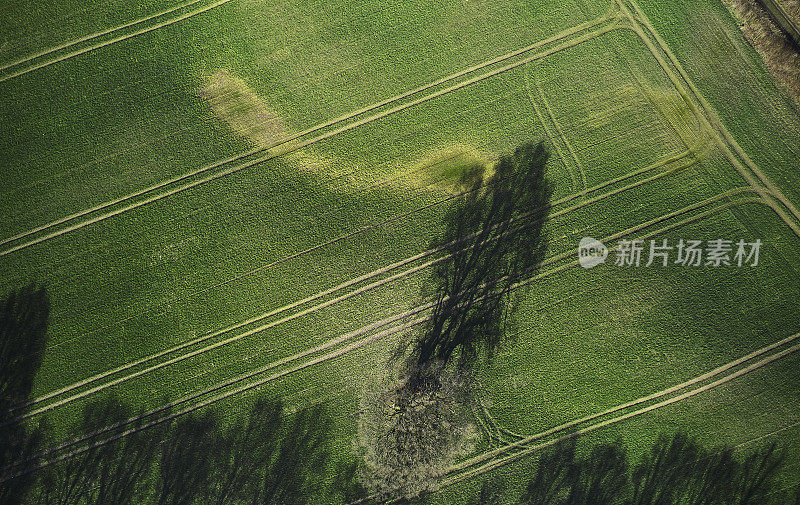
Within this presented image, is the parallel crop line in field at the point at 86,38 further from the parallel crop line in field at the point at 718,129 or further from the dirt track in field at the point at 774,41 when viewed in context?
the dirt track in field at the point at 774,41

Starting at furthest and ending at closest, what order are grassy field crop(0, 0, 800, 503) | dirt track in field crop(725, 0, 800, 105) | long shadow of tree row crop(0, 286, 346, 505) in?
dirt track in field crop(725, 0, 800, 105) < grassy field crop(0, 0, 800, 503) < long shadow of tree row crop(0, 286, 346, 505)

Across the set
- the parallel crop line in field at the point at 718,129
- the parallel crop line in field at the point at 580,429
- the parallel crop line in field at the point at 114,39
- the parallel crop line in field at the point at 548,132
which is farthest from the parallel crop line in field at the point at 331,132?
the parallel crop line in field at the point at 580,429

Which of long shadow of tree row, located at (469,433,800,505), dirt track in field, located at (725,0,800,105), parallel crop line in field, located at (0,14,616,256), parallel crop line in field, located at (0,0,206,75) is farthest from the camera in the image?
parallel crop line in field, located at (0,0,206,75)

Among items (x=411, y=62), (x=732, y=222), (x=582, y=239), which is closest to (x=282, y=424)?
(x=582, y=239)

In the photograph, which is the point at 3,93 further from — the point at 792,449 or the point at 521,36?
the point at 792,449

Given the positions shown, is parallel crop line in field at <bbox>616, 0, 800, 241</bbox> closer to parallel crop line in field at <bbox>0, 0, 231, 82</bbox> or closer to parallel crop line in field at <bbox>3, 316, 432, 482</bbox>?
parallel crop line in field at <bbox>3, 316, 432, 482</bbox>

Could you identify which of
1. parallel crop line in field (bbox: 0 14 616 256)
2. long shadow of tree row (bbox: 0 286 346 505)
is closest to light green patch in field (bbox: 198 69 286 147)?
parallel crop line in field (bbox: 0 14 616 256)

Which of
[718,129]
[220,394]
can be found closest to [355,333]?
[220,394]

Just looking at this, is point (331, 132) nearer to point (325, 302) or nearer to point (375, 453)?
point (325, 302)
